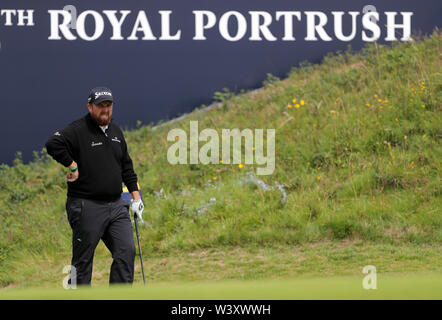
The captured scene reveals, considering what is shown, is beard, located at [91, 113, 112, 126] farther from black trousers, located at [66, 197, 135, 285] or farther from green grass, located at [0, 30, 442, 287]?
green grass, located at [0, 30, 442, 287]

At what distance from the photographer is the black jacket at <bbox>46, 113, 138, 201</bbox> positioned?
5.59 metres

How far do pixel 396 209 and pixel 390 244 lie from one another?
922 mm

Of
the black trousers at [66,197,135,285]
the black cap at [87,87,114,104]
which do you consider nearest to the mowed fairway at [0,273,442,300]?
the black trousers at [66,197,135,285]

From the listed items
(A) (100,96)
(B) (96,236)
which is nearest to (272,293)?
(B) (96,236)

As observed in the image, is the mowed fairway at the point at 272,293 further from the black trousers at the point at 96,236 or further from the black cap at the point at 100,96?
the black cap at the point at 100,96

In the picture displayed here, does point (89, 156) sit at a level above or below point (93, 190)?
above

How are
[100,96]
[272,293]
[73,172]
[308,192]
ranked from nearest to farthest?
[272,293]
[73,172]
[100,96]
[308,192]

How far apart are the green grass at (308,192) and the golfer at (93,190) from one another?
8.80ft

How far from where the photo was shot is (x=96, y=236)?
5.70 m

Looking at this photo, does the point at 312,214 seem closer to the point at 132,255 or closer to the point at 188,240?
the point at 188,240

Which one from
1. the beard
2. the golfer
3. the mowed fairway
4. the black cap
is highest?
the black cap

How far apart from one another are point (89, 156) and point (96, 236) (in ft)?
2.63

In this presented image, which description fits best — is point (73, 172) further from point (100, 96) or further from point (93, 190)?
point (100, 96)

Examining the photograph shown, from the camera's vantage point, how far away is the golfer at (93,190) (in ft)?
18.6
